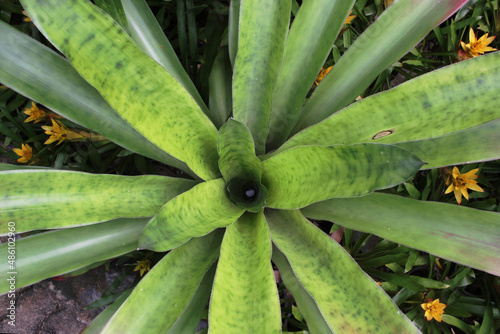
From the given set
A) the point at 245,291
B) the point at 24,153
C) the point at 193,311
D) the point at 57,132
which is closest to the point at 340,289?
the point at 245,291

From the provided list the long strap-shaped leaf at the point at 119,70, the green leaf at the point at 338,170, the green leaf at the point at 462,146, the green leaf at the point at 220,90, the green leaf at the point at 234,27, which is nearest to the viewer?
the green leaf at the point at 338,170

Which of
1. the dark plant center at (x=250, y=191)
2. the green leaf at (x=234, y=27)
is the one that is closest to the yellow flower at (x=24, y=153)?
the green leaf at (x=234, y=27)

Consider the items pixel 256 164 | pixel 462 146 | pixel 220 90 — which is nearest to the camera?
pixel 256 164

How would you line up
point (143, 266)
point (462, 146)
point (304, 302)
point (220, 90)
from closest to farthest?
point (462, 146) < point (304, 302) < point (220, 90) < point (143, 266)

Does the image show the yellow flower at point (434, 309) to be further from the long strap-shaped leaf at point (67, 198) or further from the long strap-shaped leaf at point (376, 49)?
the long strap-shaped leaf at point (67, 198)

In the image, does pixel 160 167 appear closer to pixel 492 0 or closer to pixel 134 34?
pixel 134 34

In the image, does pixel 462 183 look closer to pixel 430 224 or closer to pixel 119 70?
pixel 430 224

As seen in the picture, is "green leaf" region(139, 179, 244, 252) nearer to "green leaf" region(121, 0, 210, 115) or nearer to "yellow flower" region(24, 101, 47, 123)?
"green leaf" region(121, 0, 210, 115)
